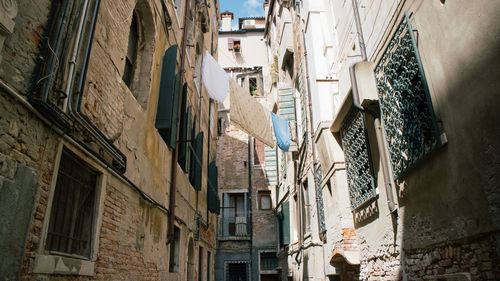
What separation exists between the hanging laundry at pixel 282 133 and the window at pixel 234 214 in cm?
747

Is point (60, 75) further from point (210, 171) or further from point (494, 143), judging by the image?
point (210, 171)

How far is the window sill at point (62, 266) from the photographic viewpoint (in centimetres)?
271

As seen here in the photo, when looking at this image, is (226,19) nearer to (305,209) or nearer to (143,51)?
(305,209)

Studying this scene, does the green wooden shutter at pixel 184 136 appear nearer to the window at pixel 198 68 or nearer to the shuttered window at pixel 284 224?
the window at pixel 198 68

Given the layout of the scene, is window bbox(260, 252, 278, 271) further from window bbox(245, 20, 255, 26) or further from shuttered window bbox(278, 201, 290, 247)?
window bbox(245, 20, 255, 26)

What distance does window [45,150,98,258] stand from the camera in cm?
312

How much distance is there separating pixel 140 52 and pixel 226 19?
62.5ft

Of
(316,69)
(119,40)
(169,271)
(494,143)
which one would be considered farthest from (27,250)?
(316,69)

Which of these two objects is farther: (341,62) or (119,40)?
(341,62)

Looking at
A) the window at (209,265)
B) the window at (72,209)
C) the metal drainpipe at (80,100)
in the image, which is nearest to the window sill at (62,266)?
the window at (72,209)

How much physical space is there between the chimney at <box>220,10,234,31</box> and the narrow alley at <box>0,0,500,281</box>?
47.8 feet

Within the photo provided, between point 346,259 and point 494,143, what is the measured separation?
4.28 metres

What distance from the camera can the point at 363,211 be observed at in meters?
5.86

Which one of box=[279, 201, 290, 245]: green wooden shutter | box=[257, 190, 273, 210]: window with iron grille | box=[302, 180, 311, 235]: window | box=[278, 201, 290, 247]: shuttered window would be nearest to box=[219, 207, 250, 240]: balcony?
box=[257, 190, 273, 210]: window with iron grille
